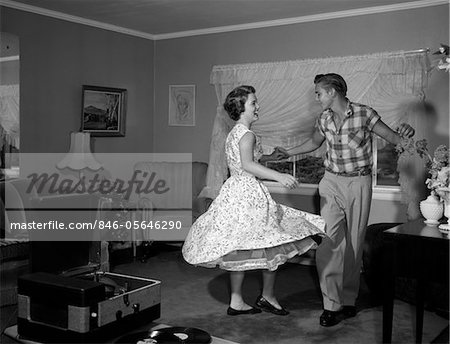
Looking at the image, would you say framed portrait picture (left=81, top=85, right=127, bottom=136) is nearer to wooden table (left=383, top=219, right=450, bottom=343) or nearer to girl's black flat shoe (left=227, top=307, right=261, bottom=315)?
girl's black flat shoe (left=227, top=307, right=261, bottom=315)

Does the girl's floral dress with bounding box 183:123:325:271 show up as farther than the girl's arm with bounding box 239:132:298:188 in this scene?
No

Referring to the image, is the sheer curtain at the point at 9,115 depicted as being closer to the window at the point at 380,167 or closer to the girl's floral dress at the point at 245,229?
the girl's floral dress at the point at 245,229

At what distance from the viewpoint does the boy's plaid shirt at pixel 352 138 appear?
4066mm

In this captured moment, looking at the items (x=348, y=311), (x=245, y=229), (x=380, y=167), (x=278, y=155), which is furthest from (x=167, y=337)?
(x=380, y=167)

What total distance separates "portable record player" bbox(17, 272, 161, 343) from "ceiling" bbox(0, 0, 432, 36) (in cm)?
335

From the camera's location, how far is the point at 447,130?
5.28m

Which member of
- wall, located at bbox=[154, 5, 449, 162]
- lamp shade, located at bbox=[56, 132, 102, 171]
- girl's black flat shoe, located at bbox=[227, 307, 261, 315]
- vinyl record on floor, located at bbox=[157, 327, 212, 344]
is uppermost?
wall, located at bbox=[154, 5, 449, 162]

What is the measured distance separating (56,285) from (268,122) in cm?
403

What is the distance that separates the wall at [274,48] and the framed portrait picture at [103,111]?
26.7 inches

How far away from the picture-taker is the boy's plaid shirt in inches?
160

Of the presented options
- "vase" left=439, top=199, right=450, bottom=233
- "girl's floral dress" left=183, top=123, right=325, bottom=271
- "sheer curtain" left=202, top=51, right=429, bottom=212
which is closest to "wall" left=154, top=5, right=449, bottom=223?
"sheer curtain" left=202, top=51, right=429, bottom=212

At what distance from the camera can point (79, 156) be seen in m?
5.86

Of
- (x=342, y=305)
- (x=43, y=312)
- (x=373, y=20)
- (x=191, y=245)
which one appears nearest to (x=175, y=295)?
(x=191, y=245)

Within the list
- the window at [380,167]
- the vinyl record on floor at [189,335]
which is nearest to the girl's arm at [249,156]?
the vinyl record on floor at [189,335]
